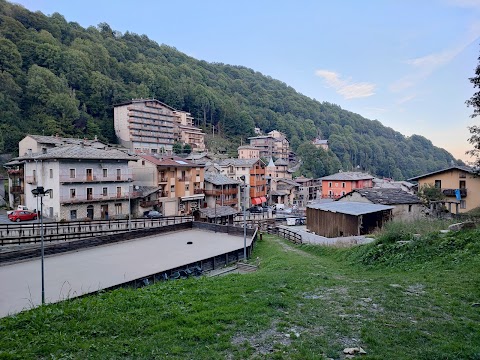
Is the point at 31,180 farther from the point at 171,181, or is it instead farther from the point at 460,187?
the point at 460,187

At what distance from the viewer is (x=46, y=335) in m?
6.61

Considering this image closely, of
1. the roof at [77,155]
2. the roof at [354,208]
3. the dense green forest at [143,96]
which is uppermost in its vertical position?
the dense green forest at [143,96]

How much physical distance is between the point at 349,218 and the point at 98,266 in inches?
718

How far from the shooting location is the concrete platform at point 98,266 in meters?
13.6

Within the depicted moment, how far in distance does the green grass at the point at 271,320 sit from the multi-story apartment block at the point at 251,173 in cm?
5021

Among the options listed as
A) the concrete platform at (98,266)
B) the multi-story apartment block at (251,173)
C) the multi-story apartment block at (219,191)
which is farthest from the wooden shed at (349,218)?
the multi-story apartment block at (251,173)

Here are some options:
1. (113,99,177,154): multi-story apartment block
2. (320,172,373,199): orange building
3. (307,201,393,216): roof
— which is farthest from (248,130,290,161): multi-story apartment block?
(307,201,393,216): roof

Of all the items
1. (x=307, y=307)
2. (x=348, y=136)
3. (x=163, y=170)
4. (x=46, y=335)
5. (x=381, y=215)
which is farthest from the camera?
(x=348, y=136)

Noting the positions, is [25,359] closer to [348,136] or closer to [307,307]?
[307,307]

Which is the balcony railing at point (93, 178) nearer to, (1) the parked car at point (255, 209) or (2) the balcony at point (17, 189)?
(2) the balcony at point (17, 189)

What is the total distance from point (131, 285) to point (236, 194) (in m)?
42.0

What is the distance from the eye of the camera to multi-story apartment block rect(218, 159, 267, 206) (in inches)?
2435

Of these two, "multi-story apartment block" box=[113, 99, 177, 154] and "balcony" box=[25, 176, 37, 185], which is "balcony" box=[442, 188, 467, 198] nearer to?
"balcony" box=[25, 176, 37, 185]

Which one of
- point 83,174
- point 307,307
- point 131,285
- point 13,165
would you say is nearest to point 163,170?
point 83,174
